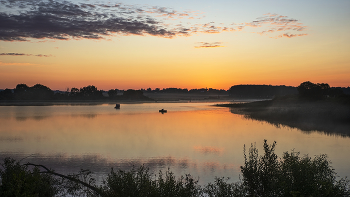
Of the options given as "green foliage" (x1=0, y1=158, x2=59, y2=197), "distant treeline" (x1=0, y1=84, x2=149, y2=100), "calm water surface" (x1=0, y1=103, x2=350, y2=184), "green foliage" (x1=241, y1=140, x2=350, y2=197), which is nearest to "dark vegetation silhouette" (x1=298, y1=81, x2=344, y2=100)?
"calm water surface" (x1=0, y1=103, x2=350, y2=184)

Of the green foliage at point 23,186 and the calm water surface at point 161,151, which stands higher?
the green foliage at point 23,186

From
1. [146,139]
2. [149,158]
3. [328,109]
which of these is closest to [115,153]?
[149,158]

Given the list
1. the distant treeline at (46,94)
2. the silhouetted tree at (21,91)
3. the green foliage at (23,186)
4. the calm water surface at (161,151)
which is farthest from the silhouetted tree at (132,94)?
the green foliage at (23,186)

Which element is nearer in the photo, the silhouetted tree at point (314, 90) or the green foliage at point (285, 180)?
the green foliage at point (285, 180)

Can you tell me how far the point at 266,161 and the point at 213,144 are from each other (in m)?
13.8

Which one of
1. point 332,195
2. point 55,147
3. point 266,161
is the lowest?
point 55,147

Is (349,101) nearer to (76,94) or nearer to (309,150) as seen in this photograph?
(309,150)

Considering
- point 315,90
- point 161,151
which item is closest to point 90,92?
point 315,90

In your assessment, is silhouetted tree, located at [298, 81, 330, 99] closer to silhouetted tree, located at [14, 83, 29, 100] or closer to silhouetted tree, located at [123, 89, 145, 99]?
silhouetted tree, located at [123, 89, 145, 99]

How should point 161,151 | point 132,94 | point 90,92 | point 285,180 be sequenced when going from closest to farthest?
1. point 285,180
2. point 161,151
3. point 90,92
4. point 132,94

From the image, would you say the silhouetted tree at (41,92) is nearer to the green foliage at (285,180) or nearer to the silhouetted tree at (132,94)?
the silhouetted tree at (132,94)

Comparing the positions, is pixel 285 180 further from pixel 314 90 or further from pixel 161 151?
pixel 314 90

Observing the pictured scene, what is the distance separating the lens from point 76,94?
477ft

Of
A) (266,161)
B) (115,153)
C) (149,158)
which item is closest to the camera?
(266,161)
